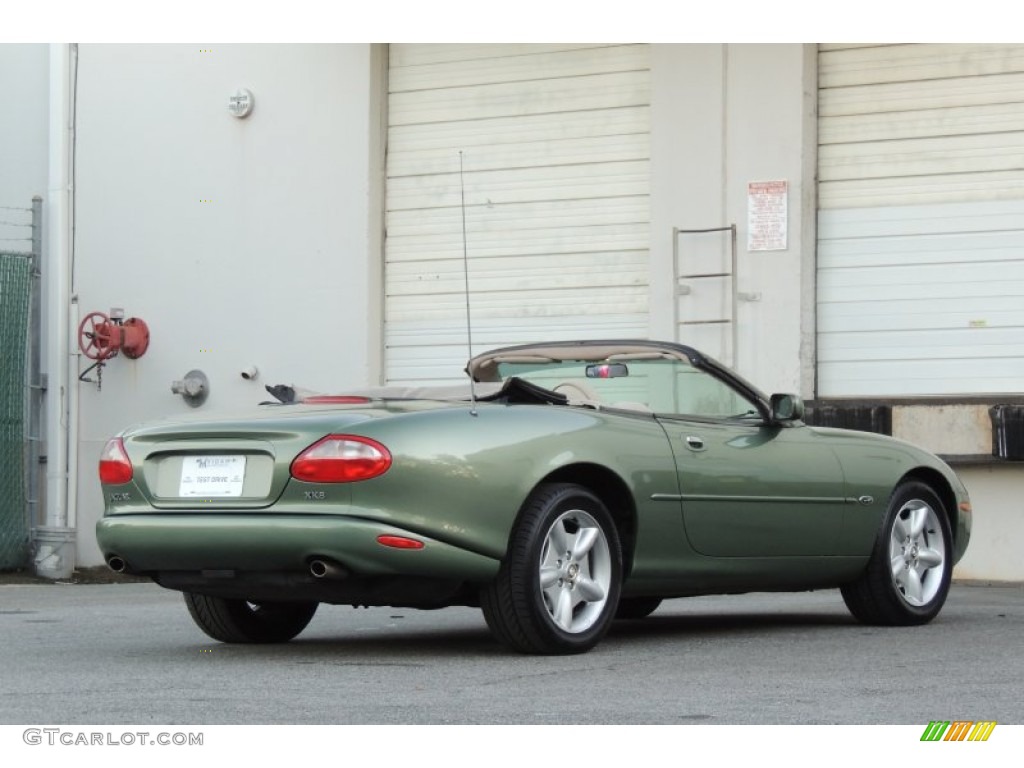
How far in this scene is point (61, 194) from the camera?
56.6 feet

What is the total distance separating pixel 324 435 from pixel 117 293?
1147cm

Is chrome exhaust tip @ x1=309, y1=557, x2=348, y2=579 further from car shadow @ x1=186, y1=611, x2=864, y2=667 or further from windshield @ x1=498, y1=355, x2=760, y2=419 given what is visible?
windshield @ x1=498, y1=355, x2=760, y2=419

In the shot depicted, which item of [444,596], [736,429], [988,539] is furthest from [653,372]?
[988,539]

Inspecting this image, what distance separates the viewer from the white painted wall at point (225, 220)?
1678 cm

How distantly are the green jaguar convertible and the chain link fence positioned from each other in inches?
341

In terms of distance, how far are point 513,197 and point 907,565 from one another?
797cm

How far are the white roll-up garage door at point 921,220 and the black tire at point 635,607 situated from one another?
5911 millimetres

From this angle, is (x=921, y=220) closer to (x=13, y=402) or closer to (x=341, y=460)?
(x=13, y=402)

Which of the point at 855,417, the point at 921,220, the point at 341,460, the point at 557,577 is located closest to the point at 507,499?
the point at 557,577

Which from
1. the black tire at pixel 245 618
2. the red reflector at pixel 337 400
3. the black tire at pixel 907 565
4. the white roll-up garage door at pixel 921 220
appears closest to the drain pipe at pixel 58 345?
the white roll-up garage door at pixel 921 220

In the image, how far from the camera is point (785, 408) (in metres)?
8.34

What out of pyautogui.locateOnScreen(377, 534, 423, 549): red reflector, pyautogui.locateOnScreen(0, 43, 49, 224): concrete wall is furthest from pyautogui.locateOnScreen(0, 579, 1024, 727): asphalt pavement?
pyautogui.locateOnScreen(0, 43, 49, 224): concrete wall

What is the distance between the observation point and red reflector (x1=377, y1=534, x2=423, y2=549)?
664 centimetres
